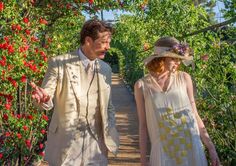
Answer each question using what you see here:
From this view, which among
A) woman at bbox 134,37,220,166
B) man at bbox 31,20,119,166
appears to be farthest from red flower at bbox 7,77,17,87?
woman at bbox 134,37,220,166

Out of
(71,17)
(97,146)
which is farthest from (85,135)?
(71,17)

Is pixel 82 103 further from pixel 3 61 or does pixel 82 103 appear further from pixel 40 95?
pixel 3 61

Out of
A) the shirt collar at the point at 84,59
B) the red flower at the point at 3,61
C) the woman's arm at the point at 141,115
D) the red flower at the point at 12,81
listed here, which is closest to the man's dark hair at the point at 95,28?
the shirt collar at the point at 84,59

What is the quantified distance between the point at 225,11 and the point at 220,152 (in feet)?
6.03

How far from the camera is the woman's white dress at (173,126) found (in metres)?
2.50

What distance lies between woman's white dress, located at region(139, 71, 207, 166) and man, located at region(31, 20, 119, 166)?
A: 10.5 inches

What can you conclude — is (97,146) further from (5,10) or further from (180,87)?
(5,10)

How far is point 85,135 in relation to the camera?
8.28 ft

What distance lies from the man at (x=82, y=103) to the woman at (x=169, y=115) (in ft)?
0.73

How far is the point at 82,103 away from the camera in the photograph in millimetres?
2506

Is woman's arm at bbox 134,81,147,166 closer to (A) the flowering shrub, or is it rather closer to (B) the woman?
(B) the woman

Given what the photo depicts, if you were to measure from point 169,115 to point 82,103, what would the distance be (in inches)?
20.2

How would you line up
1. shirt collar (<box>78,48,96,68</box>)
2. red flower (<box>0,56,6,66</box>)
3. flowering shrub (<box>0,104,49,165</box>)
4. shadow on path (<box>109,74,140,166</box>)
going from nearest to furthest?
shirt collar (<box>78,48,96,68</box>) < red flower (<box>0,56,6,66</box>) < flowering shrub (<box>0,104,49,165</box>) < shadow on path (<box>109,74,140,166</box>)

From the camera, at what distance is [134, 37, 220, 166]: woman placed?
8.21ft
